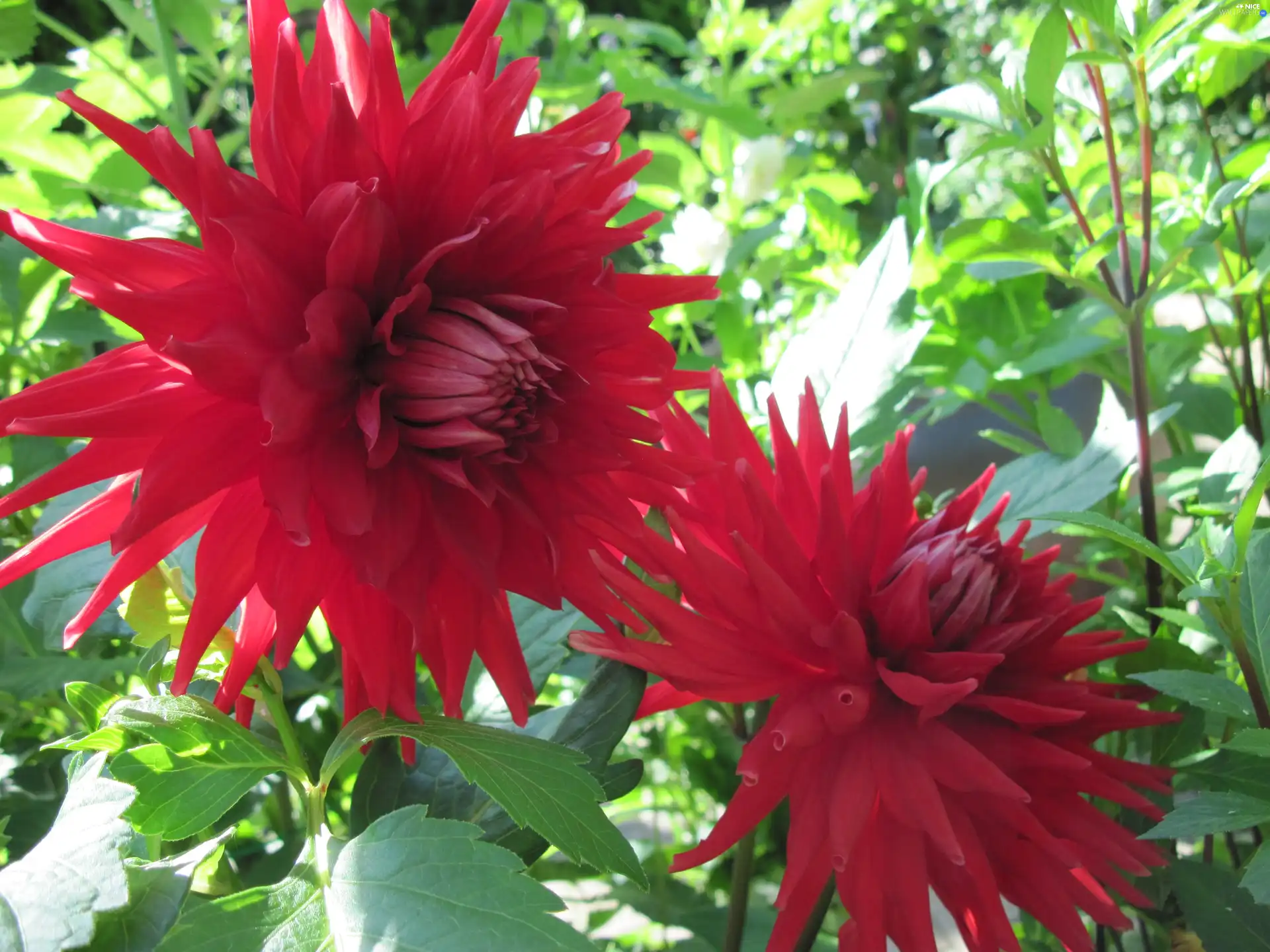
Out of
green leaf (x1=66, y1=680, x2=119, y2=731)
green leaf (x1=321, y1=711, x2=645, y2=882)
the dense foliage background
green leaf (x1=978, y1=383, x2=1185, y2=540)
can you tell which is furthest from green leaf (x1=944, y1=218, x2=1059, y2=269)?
green leaf (x1=66, y1=680, x2=119, y2=731)

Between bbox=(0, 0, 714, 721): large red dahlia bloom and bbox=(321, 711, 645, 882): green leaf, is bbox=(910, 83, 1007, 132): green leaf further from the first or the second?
bbox=(321, 711, 645, 882): green leaf

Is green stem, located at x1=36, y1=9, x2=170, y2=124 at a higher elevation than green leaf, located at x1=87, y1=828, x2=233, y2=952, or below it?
higher

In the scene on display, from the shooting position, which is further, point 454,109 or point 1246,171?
point 1246,171

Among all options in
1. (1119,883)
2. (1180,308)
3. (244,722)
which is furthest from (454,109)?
(1180,308)

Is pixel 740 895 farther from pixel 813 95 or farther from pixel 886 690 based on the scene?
pixel 813 95

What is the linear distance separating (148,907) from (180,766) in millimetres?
43

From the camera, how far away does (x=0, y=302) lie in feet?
2.01

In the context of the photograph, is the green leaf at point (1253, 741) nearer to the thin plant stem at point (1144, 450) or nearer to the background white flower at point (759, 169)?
the thin plant stem at point (1144, 450)

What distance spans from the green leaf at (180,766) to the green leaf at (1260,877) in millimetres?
338

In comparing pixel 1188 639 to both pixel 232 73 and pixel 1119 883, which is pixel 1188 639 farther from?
pixel 232 73

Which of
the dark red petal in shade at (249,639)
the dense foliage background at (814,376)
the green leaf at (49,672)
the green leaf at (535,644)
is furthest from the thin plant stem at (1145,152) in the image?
the green leaf at (49,672)

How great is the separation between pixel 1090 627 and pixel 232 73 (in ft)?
2.29

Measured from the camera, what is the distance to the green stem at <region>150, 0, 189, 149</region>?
59cm

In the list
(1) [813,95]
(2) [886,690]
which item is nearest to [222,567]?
(2) [886,690]
